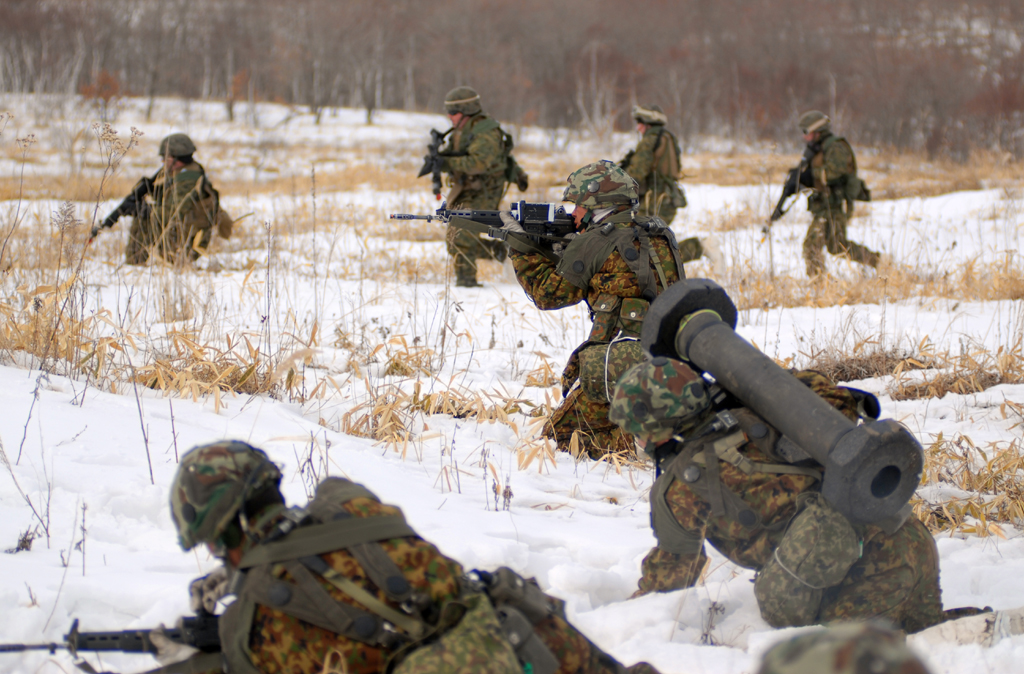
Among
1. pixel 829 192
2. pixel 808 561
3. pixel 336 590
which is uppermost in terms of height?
pixel 829 192

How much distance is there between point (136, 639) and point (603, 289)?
2.30 m

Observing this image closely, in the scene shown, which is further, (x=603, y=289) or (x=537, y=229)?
(x=537, y=229)

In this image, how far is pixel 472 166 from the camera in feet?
20.9

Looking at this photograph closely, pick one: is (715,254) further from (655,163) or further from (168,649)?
(168,649)

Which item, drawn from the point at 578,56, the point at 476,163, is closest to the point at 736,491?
the point at 476,163

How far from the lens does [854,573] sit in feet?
6.07

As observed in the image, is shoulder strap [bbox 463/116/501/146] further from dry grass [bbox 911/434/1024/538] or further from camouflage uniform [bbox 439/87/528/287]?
dry grass [bbox 911/434/1024/538]

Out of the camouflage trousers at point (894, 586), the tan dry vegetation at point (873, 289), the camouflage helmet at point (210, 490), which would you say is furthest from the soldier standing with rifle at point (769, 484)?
the tan dry vegetation at point (873, 289)

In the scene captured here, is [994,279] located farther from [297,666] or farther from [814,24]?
[814,24]

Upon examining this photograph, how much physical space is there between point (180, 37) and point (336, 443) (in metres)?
40.2

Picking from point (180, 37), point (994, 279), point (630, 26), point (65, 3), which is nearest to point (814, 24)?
point (630, 26)

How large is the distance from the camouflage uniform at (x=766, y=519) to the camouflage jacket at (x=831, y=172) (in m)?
5.68

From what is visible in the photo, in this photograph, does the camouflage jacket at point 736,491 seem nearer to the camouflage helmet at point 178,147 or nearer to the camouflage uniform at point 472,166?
the camouflage uniform at point 472,166

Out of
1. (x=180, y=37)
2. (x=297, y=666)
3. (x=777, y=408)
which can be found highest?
(x=180, y=37)
